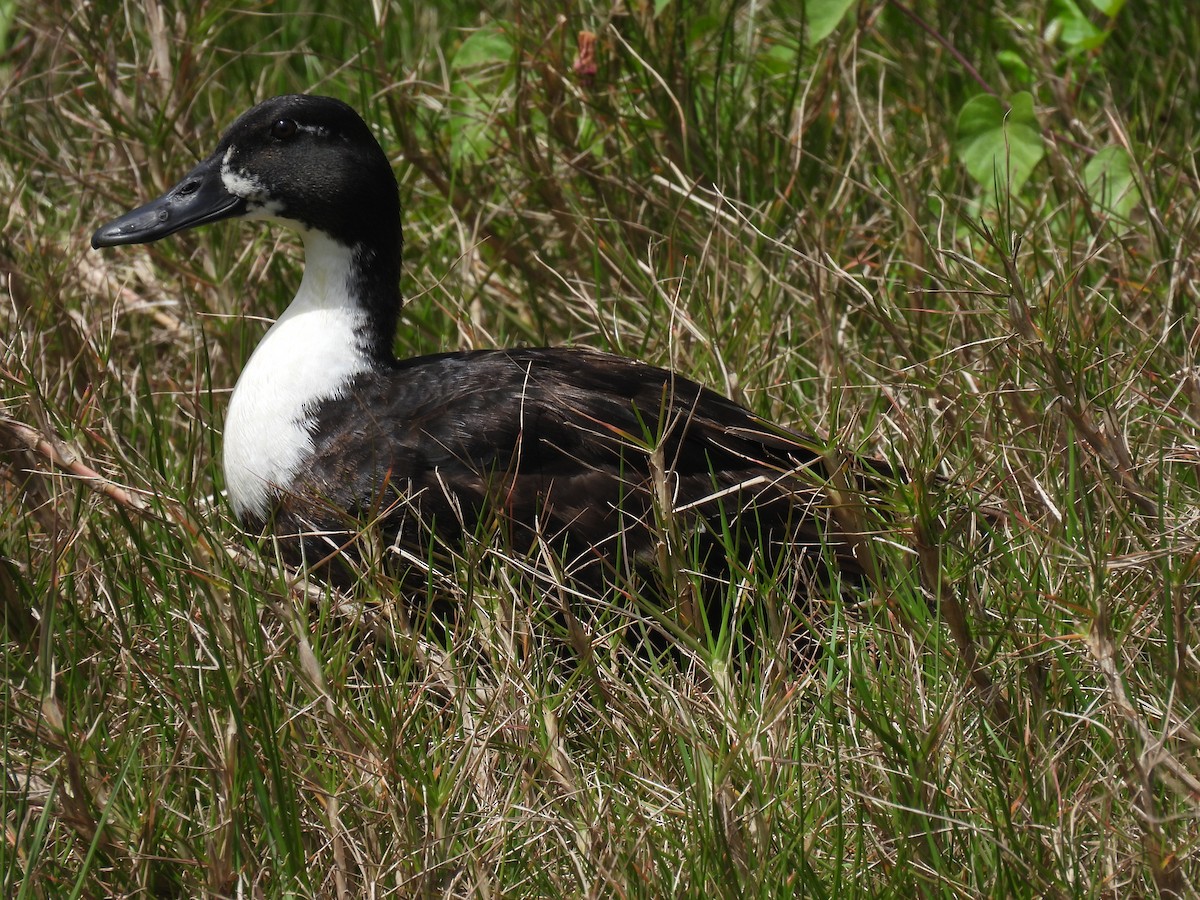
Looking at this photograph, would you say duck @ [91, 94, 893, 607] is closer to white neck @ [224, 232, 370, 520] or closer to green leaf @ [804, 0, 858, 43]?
white neck @ [224, 232, 370, 520]

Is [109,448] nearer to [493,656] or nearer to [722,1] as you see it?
[493,656]

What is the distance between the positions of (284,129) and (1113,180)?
2.11 m

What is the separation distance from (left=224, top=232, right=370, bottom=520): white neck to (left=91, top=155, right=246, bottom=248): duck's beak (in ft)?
→ 0.70

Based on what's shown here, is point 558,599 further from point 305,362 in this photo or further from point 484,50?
point 484,50

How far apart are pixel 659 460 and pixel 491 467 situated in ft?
2.27

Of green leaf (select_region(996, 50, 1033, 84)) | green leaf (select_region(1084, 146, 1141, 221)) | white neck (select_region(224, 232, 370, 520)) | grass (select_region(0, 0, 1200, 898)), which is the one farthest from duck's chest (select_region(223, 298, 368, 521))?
green leaf (select_region(996, 50, 1033, 84))

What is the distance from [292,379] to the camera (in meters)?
3.42

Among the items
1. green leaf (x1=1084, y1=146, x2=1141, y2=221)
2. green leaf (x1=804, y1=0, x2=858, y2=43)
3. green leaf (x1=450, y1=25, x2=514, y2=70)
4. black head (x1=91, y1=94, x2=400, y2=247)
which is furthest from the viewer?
green leaf (x1=450, y1=25, x2=514, y2=70)

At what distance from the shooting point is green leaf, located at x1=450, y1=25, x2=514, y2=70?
4461mm

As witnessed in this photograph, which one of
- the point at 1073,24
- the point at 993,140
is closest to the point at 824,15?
the point at 993,140

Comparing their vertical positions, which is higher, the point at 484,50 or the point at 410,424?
the point at 484,50

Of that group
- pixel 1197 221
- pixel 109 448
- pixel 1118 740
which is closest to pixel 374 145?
pixel 109 448

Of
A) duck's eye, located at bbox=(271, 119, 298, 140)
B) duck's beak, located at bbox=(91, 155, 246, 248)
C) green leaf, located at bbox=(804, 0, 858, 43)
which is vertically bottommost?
duck's beak, located at bbox=(91, 155, 246, 248)

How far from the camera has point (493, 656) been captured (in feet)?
8.56
